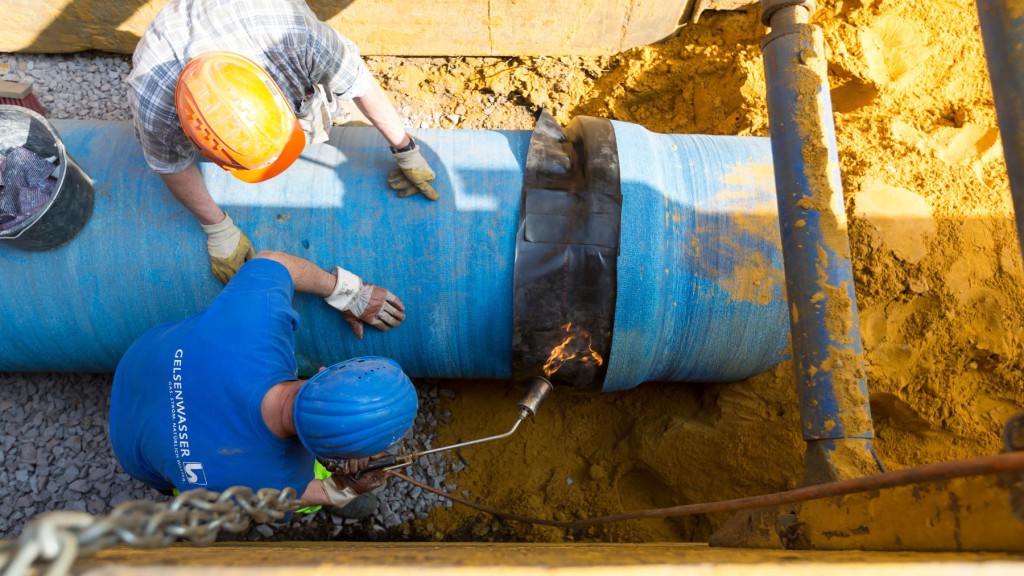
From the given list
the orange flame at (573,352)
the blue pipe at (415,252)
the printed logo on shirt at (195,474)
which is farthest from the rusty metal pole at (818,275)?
the printed logo on shirt at (195,474)

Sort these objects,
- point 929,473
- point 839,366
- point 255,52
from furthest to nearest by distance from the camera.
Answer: point 255,52, point 839,366, point 929,473

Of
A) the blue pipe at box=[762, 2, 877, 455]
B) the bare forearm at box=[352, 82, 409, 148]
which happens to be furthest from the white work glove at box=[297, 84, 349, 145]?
the blue pipe at box=[762, 2, 877, 455]

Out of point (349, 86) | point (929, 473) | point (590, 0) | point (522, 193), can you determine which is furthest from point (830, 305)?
point (590, 0)

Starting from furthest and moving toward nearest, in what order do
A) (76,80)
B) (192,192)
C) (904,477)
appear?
(76,80) → (192,192) → (904,477)

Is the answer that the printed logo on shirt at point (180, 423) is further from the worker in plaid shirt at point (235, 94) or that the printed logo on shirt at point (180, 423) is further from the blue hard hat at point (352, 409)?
the worker in plaid shirt at point (235, 94)

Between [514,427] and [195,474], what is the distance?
4.05ft

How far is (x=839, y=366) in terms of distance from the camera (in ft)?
6.66

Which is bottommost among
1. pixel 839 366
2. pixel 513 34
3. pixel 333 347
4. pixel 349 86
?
pixel 839 366

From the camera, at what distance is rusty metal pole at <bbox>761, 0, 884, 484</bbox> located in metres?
2.01

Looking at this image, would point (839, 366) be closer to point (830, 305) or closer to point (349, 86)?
point (830, 305)

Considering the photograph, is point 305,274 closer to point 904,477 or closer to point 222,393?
point 222,393

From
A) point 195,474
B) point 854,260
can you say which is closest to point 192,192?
point 195,474

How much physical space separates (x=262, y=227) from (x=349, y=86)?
76 cm

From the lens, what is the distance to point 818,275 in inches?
81.9
